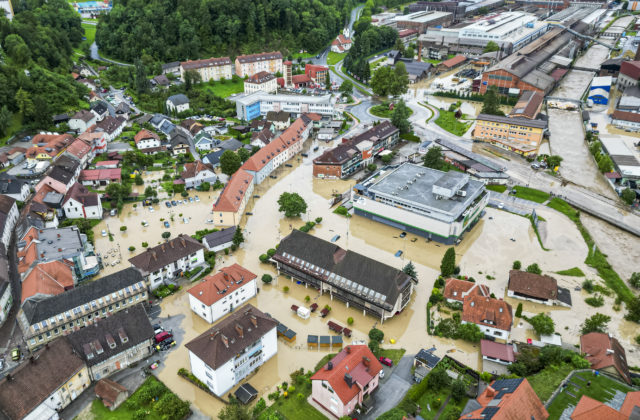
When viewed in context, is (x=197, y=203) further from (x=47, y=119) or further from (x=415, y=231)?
(x=47, y=119)

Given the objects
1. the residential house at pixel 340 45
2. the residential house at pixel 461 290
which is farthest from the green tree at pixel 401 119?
the residential house at pixel 340 45

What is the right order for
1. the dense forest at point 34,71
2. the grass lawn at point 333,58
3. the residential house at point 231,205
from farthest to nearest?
1. the grass lawn at point 333,58
2. the dense forest at point 34,71
3. the residential house at point 231,205

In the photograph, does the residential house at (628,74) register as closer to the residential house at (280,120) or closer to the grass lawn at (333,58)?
the grass lawn at (333,58)

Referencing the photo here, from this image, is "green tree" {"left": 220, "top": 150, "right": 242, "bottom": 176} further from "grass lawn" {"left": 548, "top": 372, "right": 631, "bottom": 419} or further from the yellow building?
"grass lawn" {"left": 548, "top": 372, "right": 631, "bottom": 419}

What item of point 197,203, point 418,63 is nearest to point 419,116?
point 418,63

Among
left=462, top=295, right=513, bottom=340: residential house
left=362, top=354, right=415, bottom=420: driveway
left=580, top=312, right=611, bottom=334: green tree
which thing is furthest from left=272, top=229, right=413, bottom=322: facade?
left=580, top=312, right=611, bottom=334: green tree

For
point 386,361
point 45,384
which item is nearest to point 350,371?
point 386,361

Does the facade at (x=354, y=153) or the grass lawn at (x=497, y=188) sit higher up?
the facade at (x=354, y=153)
